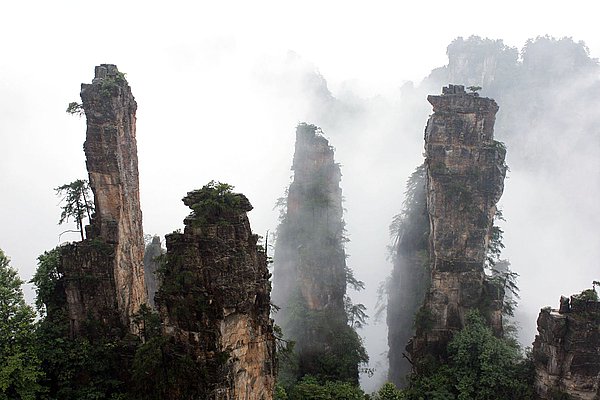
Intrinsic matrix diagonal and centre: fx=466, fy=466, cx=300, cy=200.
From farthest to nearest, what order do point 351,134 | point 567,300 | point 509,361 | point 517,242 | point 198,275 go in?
point 351,134 → point 517,242 → point 509,361 → point 567,300 → point 198,275

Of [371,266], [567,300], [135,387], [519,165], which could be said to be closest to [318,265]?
[567,300]

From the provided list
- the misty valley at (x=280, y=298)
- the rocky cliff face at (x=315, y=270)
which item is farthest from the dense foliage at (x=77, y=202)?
the rocky cliff face at (x=315, y=270)

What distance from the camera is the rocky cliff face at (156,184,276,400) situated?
14.4 metres

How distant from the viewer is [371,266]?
2355 inches

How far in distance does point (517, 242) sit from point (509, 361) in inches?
1353

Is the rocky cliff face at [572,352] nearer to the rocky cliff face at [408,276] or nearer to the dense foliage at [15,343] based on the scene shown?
the rocky cliff face at [408,276]

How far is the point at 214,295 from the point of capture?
14.5 m

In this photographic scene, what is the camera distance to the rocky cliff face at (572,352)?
2070 centimetres

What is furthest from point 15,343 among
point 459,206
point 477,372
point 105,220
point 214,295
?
point 459,206

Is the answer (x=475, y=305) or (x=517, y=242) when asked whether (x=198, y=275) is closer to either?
(x=475, y=305)

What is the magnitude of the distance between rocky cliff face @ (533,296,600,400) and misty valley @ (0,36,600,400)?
0.06 meters

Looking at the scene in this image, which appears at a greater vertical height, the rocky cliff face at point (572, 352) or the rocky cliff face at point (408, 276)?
the rocky cliff face at point (408, 276)

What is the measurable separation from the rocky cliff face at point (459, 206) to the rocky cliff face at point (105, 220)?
16.2 meters

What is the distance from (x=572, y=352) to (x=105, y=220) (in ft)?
71.2
